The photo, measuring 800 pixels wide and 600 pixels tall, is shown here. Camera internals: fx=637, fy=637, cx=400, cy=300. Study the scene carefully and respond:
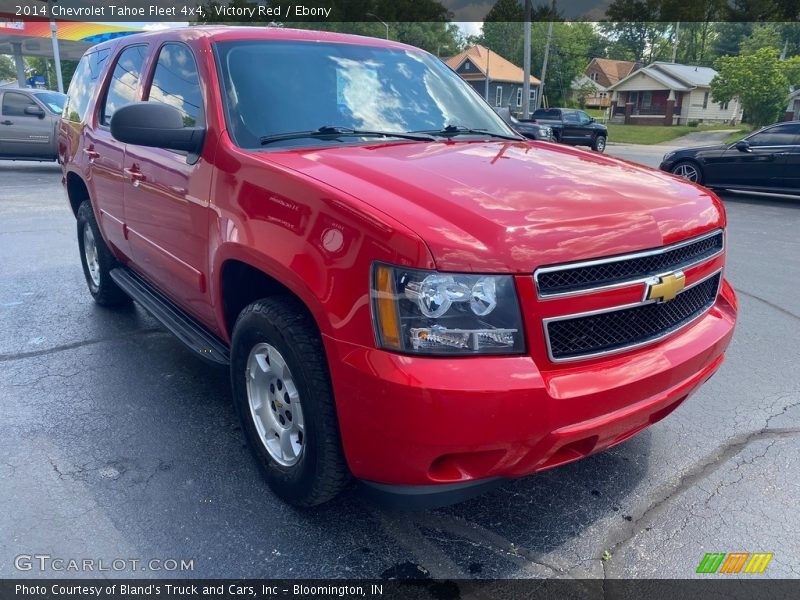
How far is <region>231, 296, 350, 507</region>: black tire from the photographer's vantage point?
90.1 inches

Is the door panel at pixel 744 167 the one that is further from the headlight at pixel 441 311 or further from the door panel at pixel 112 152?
the headlight at pixel 441 311

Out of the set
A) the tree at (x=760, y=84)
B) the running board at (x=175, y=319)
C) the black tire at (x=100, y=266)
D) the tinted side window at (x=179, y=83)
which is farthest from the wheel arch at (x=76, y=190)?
the tree at (x=760, y=84)

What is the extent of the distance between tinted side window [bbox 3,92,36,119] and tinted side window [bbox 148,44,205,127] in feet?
43.0

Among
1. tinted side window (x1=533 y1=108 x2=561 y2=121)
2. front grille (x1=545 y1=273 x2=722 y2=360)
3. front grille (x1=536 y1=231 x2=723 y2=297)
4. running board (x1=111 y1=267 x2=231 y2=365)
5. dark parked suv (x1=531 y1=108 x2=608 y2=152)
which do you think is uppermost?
front grille (x1=536 y1=231 x2=723 y2=297)

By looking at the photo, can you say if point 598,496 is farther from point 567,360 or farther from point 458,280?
point 458,280

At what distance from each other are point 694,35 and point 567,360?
103 metres

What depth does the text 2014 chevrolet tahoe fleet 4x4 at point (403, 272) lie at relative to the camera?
2049 millimetres

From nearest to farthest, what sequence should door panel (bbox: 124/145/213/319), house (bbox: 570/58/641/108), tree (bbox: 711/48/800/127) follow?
door panel (bbox: 124/145/213/319)
tree (bbox: 711/48/800/127)
house (bbox: 570/58/641/108)

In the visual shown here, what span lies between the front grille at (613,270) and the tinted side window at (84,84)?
4063 millimetres

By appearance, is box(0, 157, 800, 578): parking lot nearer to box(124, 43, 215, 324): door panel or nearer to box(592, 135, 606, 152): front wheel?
box(124, 43, 215, 324): door panel

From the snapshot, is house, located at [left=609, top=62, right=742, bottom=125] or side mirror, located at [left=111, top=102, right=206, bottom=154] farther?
house, located at [left=609, top=62, right=742, bottom=125]

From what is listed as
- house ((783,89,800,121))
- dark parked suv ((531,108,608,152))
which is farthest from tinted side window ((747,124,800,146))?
house ((783,89,800,121))

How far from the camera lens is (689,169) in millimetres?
13047

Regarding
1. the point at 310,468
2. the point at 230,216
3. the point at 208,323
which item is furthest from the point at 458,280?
the point at 208,323
